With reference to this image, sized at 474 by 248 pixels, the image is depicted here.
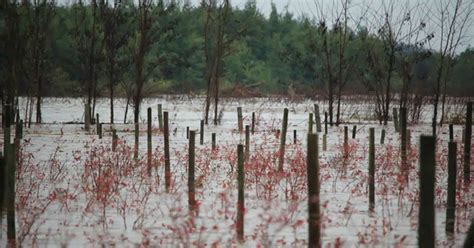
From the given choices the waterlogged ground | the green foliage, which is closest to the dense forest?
the green foliage

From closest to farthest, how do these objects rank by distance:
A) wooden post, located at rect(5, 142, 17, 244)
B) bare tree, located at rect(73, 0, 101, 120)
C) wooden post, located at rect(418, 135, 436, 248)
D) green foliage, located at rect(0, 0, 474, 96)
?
wooden post, located at rect(418, 135, 436, 248) < wooden post, located at rect(5, 142, 17, 244) < bare tree, located at rect(73, 0, 101, 120) < green foliage, located at rect(0, 0, 474, 96)

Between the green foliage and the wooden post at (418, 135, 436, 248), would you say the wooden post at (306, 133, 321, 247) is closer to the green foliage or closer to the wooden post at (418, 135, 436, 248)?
the wooden post at (418, 135, 436, 248)

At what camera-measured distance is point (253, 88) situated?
54.2 m

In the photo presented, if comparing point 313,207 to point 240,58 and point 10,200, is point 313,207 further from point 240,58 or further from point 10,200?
point 240,58

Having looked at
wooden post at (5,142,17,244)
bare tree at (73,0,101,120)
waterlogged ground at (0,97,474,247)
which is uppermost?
bare tree at (73,0,101,120)

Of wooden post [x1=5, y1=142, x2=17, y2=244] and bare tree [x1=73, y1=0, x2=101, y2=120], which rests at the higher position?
bare tree [x1=73, y1=0, x2=101, y2=120]

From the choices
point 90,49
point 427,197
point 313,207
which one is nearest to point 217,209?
point 313,207

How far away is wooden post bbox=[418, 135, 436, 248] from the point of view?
3781 mm

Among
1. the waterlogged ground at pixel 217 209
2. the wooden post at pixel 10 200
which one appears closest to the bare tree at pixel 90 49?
the waterlogged ground at pixel 217 209

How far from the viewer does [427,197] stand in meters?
3.83

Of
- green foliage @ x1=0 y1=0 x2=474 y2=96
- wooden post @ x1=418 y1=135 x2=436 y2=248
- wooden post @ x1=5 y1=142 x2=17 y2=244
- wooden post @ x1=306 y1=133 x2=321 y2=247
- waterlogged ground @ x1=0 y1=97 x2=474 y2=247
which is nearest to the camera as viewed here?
wooden post @ x1=418 y1=135 x2=436 y2=248

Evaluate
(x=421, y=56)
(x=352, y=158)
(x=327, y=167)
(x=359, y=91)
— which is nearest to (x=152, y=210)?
(x=327, y=167)

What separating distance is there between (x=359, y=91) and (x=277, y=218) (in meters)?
38.6

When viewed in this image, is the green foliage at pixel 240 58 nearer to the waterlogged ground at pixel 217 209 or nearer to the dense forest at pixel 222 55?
the dense forest at pixel 222 55
